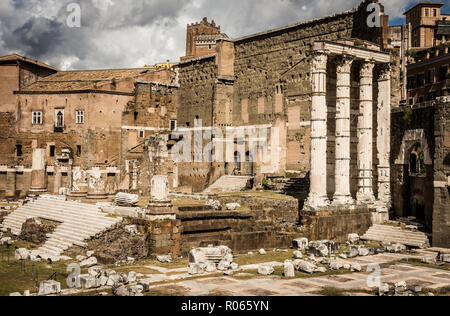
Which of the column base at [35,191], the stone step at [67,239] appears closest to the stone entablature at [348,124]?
the stone step at [67,239]

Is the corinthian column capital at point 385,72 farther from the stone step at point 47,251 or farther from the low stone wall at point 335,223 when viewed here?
the stone step at point 47,251

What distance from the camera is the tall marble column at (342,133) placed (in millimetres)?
23672

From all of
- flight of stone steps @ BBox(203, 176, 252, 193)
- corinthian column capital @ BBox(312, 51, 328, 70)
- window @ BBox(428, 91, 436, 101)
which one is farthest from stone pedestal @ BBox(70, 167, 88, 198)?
window @ BBox(428, 91, 436, 101)

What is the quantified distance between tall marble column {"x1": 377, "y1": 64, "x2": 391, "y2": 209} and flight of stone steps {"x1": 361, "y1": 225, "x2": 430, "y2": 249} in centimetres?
213

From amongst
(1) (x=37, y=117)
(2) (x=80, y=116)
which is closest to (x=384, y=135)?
(2) (x=80, y=116)

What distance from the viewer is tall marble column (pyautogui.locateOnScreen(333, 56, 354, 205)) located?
2367 centimetres

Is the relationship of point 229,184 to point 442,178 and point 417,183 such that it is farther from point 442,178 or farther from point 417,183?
point 442,178

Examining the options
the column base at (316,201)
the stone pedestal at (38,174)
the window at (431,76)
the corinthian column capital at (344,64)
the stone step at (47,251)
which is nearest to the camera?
the stone step at (47,251)

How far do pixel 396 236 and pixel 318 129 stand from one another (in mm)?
5482

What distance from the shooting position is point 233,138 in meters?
40.2

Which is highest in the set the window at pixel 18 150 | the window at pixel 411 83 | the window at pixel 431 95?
the window at pixel 411 83

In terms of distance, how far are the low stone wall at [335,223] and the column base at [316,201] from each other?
0.28 meters

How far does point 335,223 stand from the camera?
22.8m

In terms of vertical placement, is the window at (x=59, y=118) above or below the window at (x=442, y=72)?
below
